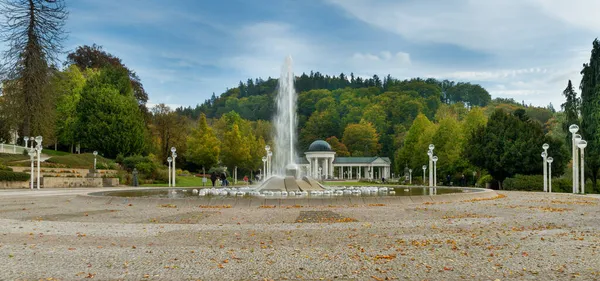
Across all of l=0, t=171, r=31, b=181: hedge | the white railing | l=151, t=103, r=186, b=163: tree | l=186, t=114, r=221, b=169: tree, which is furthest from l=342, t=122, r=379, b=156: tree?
l=0, t=171, r=31, b=181: hedge

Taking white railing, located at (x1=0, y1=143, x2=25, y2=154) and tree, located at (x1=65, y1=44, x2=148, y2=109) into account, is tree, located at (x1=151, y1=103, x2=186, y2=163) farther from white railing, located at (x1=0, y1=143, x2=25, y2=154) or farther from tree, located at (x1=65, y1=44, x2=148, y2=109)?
white railing, located at (x1=0, y1=143, x2=25, y2=154)

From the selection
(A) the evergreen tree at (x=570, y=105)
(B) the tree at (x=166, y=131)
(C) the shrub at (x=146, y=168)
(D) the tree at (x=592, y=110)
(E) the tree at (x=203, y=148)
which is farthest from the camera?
(B) the tree at (x=166, y=131)

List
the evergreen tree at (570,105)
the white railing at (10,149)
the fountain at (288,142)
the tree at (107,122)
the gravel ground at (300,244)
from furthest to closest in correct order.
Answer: the tree at (107,122) < the white railing at (10,149) < the evergreen tree at (570,105) < the fountain at (288,142) < the gravel ground at (300,244)

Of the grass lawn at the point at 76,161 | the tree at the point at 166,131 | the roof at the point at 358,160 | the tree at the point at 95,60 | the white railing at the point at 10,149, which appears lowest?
the roof at the point at 358,160

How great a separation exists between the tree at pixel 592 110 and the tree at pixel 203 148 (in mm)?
43150

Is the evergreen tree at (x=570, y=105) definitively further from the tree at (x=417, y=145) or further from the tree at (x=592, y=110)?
the tree at (x=417, y=145)

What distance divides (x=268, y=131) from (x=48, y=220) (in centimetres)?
9262

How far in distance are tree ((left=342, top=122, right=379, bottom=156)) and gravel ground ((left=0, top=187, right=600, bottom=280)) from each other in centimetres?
10410

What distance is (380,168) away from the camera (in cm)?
11362

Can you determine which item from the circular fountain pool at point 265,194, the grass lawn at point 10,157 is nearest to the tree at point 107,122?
the grass lawn at point 10,157

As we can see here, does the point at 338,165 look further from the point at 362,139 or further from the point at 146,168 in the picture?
the point at 146,168

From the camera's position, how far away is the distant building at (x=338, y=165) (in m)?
103

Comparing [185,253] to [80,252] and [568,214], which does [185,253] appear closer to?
[80,252]

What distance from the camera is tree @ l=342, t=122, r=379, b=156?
12256 centimetres
